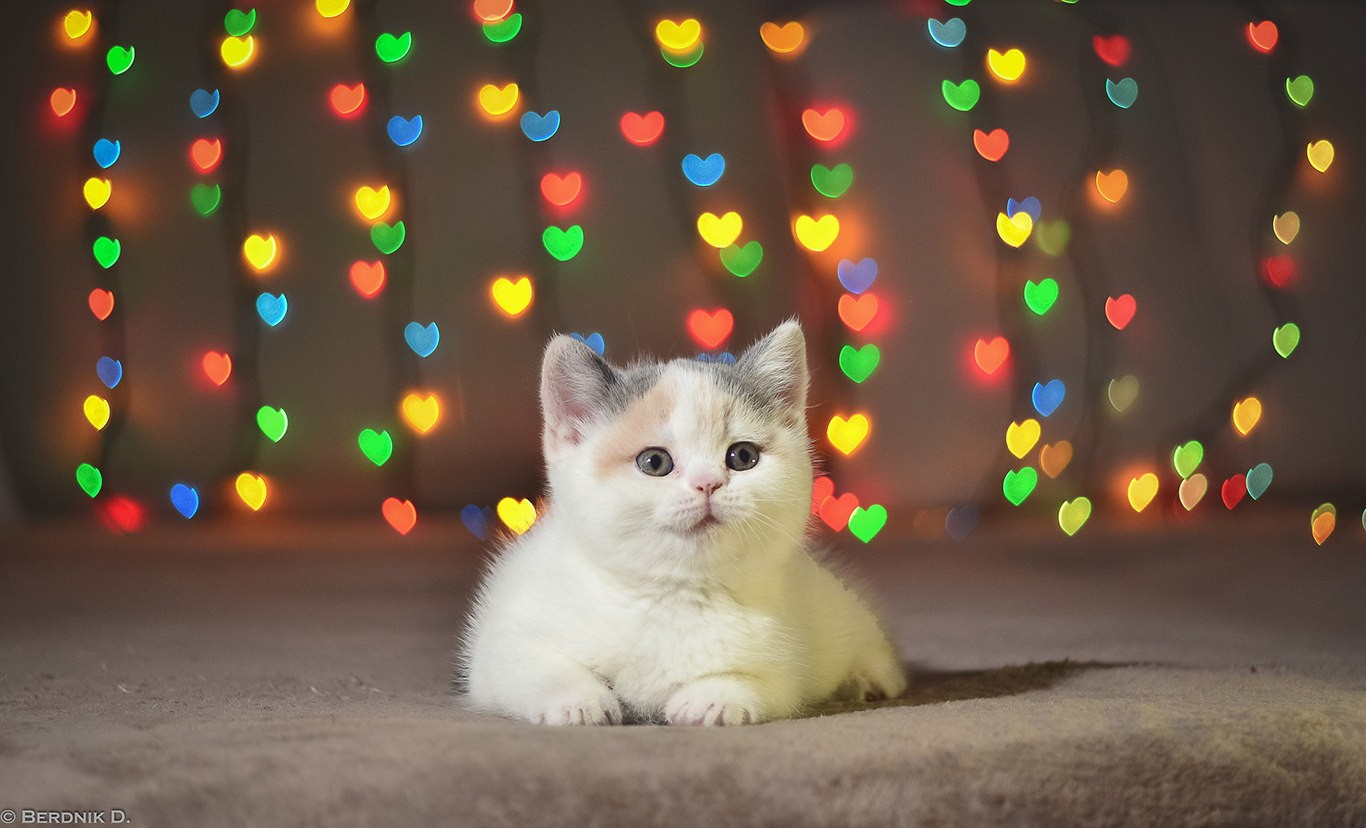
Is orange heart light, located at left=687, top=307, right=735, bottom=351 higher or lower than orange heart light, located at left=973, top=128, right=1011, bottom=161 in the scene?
lower

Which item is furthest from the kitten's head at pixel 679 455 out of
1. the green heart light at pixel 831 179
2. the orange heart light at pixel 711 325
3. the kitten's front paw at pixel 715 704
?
the green heart light at pixel 831 179

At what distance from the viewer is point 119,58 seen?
2268 mm

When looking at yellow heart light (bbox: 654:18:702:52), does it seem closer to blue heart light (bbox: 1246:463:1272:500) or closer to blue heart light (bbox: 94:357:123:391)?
blue heart light (bbox: 94:357:123:391)

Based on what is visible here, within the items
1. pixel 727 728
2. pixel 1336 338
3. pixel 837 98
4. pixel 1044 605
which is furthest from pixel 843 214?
pixel 727 728

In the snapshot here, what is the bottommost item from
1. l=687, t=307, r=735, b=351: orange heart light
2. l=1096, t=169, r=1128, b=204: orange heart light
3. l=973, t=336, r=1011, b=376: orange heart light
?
l=973, t=336, r=1011, b=376: orange heart light

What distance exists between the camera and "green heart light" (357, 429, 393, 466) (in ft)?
7.51

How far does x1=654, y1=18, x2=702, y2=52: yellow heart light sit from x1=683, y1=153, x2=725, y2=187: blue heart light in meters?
0.23

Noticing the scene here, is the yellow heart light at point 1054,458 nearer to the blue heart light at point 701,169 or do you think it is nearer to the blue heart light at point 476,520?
the blue heart light at point 701,169

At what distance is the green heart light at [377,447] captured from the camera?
2289mm

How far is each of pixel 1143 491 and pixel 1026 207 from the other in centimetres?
62

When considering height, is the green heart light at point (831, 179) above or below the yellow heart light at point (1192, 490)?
above

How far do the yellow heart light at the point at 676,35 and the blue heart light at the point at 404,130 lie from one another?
0.51m

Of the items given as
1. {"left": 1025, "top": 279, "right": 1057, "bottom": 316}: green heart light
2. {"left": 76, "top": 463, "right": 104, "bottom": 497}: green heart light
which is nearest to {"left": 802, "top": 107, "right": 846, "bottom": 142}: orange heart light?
{"left": 1025, "top": 279, "right": 1057, "bottom": 316}: green heart light

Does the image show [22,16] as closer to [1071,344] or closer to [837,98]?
[837,98]
